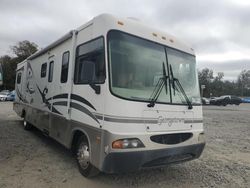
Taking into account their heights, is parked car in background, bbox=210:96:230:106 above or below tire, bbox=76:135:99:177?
above

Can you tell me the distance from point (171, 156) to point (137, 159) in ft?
2.48

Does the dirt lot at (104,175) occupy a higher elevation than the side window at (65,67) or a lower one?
lower

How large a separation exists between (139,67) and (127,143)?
1.31 metres

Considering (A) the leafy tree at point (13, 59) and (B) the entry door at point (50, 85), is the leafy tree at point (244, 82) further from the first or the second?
(B) the entry door at point (50, 85)

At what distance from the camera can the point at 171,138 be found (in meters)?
4.69

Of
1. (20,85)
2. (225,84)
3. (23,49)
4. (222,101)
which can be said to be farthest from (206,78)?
(20,85)

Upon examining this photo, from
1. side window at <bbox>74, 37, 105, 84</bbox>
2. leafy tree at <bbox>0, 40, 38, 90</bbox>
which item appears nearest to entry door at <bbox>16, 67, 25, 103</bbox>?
side window at <bbox>74, 37, 105, 84</bbox>

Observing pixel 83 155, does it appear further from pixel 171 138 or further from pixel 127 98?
pixel 171 138

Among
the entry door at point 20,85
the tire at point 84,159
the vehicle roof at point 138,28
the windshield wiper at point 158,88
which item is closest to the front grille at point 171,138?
the windshield wiper at point 158,88

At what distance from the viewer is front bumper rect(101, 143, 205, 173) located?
13.6 feet

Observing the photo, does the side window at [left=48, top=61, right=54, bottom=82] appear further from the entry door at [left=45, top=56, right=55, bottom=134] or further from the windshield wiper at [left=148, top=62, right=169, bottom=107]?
the windshield wiper at [left=148, top=62, right=169, bottom=107]

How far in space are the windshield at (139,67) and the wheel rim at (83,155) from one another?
1.43m

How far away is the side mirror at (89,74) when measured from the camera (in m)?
4.52

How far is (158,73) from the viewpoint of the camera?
15.6 feet
